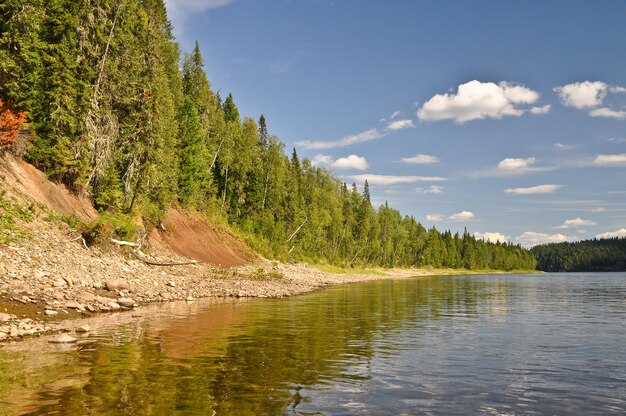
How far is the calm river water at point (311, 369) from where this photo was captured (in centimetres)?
934

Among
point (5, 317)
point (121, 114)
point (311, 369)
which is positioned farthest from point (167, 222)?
point (311, 369)

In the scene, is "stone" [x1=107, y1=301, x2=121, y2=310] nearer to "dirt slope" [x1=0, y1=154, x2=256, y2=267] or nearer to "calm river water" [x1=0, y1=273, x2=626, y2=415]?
"calm river water" [x1=0, y1=273, x2=626, y2=415]

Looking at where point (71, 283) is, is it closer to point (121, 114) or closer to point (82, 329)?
point (82, 329)

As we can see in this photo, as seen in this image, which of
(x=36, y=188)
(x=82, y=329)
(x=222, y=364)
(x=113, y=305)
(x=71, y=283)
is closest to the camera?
(x=222, y=364)

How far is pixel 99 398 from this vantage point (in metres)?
9.33

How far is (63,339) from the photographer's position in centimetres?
1450

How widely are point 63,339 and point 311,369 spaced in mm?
8266

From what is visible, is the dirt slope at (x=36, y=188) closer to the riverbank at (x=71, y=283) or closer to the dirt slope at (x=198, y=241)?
the riverbank at (x=71, y=283)

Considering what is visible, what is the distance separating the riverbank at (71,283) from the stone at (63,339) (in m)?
1.52

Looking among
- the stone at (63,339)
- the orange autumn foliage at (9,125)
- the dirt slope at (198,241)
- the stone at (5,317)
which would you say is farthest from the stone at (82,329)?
the dirt slope at (198,241)

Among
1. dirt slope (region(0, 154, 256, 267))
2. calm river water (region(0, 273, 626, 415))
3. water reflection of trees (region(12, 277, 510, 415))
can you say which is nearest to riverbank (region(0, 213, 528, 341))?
calm river water (region(0, 273, 626, 415))

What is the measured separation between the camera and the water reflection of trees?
9.20 meters

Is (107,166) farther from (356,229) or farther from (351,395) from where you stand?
(356,229)

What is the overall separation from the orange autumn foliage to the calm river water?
15.8 m
